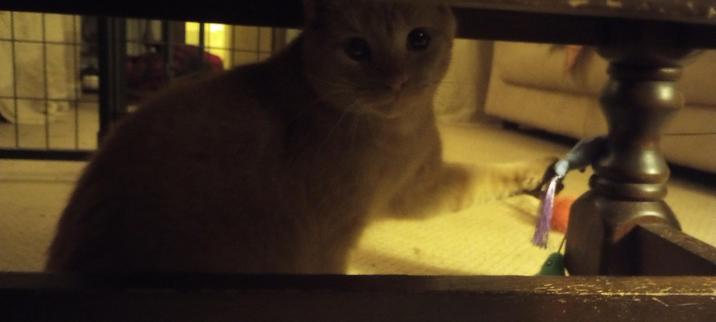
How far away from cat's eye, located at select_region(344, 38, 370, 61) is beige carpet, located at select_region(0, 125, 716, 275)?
0.42 metres

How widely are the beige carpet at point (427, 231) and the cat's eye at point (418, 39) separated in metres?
0.43

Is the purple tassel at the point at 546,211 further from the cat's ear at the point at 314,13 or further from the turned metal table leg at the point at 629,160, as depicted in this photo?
the cat's ear at the point at 314,13

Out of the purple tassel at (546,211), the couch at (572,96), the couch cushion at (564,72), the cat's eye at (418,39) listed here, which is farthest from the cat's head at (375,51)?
the couch cushion at (564,72)

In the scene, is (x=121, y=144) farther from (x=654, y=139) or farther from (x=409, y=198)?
(x=654, y=139)

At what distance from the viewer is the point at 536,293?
57 centimetres

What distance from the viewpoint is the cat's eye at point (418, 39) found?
2.69ft

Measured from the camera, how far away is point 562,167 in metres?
0.99

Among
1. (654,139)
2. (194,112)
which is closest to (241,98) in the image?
(194,112)

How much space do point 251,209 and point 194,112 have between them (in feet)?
0.48

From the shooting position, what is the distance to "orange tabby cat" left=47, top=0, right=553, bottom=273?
2.28ft

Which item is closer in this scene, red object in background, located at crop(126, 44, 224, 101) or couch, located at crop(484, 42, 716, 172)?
couch, located at crop(484, 42, 716, 172)

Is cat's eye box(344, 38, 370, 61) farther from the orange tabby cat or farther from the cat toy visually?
the cat toy

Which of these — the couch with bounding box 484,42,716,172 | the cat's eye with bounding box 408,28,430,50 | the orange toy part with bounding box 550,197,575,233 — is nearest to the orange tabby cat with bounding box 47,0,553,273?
the cat's eye with bounding box 408,28,430,50

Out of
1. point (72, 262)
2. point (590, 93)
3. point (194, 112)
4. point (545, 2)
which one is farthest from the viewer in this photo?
point (590, 93)
